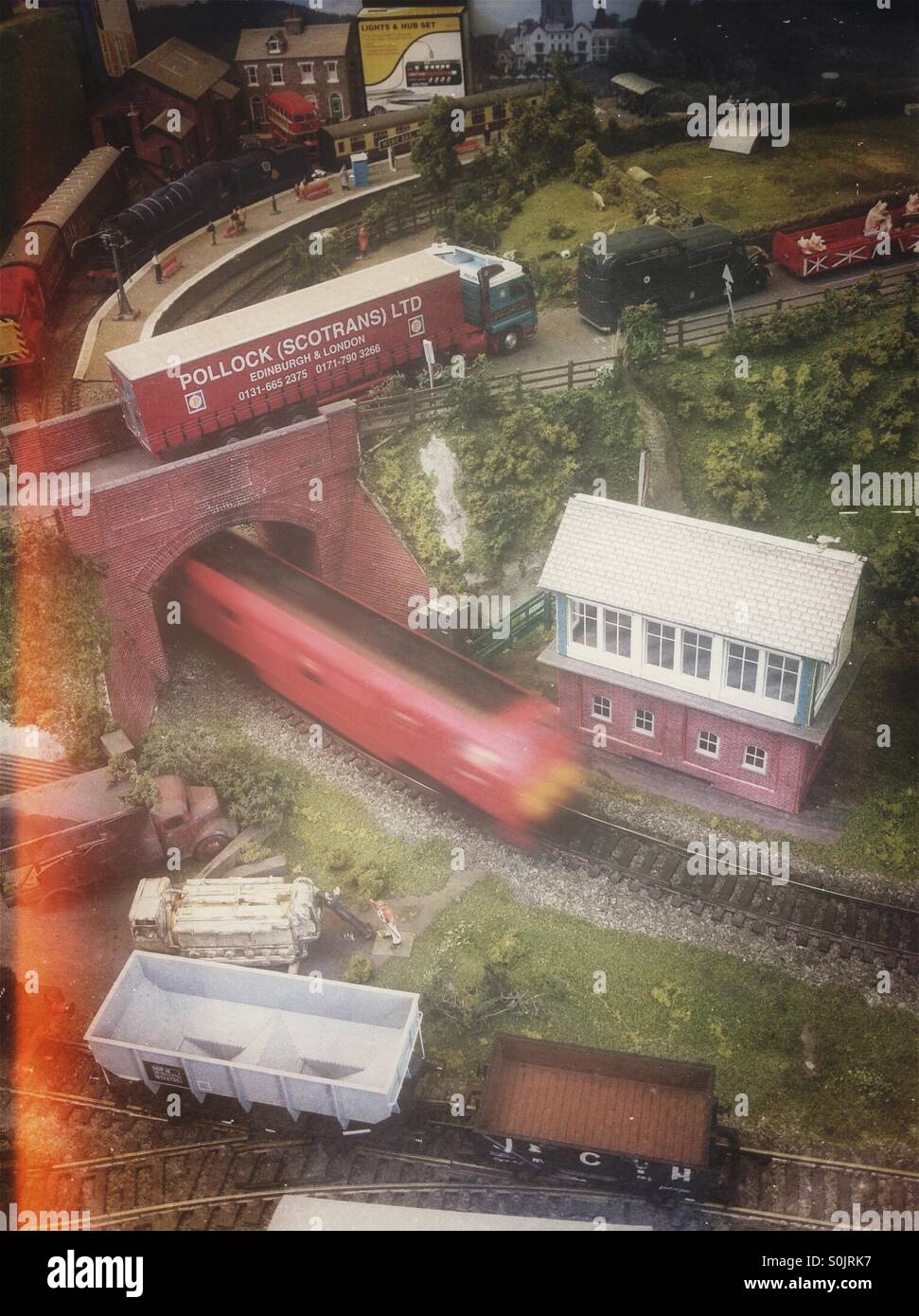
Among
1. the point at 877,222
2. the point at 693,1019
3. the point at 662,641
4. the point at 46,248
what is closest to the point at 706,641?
the point at 662,641

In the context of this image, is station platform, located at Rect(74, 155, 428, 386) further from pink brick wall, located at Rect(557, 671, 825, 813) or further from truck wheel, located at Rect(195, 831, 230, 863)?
pink brick wall, located at Rect(557, 671, 825, 813)

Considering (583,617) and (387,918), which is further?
(583,617)

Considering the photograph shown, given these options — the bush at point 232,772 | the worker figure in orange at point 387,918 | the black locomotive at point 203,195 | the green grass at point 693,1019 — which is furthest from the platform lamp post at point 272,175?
the green grass at point 693,1019

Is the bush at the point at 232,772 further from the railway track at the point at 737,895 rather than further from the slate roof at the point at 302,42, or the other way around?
the slate roof at the point at 302,42

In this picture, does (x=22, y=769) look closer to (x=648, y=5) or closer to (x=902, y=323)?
(x=902, y=323)

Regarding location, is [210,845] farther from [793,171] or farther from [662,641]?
[793,171]

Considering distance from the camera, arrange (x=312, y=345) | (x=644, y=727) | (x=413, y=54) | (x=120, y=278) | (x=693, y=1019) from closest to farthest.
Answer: (x=693, y=1019) → (x=644, y=727) → (x=312, y=345) → (x=120, y=278) → (x=413, y=54)
